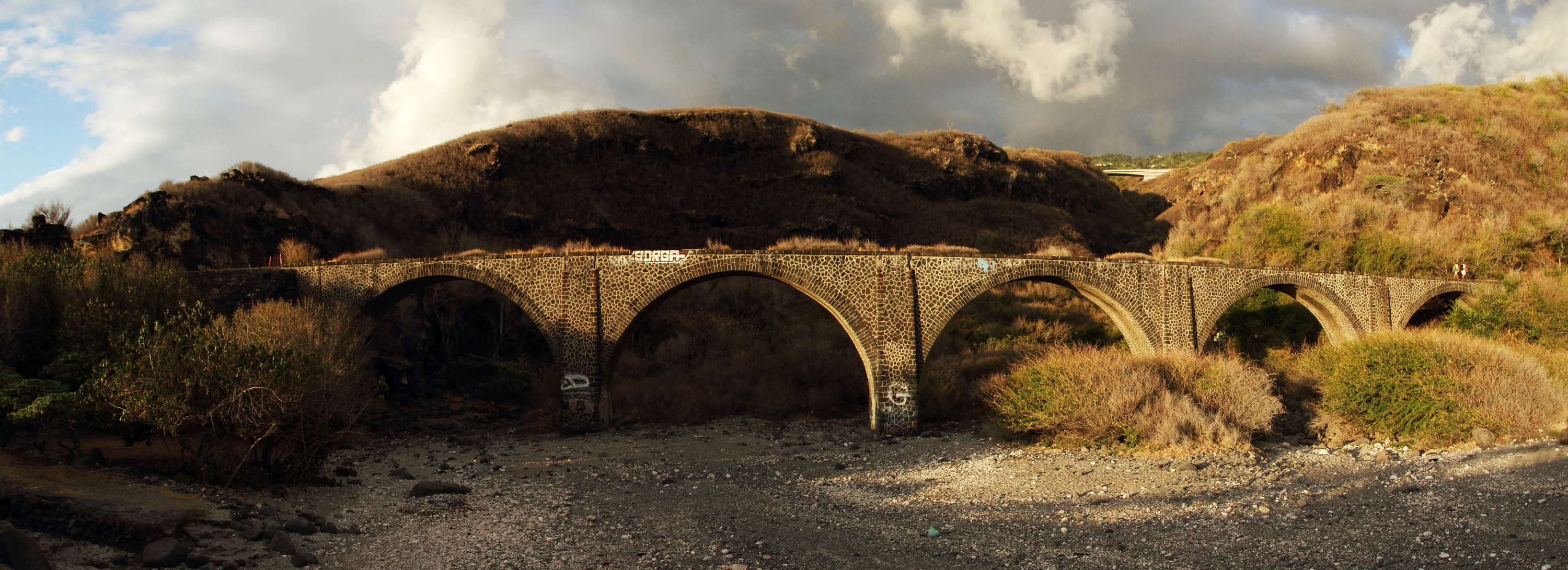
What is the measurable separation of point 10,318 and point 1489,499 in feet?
72.1

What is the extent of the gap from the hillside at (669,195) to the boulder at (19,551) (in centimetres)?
2121

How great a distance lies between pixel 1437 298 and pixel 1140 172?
53781 mm

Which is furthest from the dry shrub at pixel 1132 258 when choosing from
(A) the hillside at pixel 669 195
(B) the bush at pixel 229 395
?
(A) the hillside at pixel 669 195

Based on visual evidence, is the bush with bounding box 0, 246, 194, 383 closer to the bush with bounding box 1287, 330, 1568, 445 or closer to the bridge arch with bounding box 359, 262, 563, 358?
the bridge arch with bounding box 359, 262, 563, 358

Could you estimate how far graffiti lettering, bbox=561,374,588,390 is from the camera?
18312mm

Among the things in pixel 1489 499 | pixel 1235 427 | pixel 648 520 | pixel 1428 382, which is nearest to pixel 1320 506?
pixel 1489 499

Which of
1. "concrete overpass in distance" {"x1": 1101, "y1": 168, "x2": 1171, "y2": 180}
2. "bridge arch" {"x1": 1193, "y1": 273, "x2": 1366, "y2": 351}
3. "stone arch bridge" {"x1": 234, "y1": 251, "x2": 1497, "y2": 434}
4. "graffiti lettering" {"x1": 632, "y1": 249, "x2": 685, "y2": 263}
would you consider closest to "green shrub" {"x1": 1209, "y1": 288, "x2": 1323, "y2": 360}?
"bridge arch" {"x1": 1193, "y1": 273, "x2": 1366, "y2": 351}

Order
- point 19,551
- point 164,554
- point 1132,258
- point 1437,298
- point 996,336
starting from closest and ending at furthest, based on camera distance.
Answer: point 19,551 < point 164,554 < point 1132,258 < point 1437,298 < point 996,336

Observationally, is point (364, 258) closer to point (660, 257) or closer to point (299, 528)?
point (660, 257)

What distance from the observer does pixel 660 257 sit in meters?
18.2

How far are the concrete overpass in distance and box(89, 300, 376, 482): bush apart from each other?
6628cm

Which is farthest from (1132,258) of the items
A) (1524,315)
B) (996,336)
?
(1524,315)

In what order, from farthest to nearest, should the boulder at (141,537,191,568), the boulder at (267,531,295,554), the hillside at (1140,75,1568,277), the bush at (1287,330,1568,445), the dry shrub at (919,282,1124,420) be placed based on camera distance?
the hillside at (1140,75,1568,277), the dry shrub at (919,282,1124,420), the bush at (1287,330,1568,445), the boulder at (267,531,295,554), the boulder at (141,537,191,568)

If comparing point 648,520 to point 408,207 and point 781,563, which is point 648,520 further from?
point 408,207
